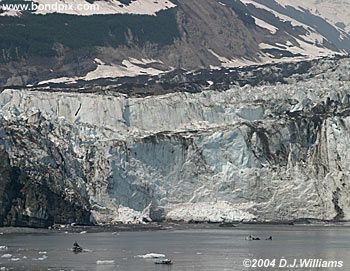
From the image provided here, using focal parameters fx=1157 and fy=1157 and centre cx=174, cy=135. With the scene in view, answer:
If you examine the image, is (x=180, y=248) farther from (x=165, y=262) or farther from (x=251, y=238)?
(x=165, y=262)

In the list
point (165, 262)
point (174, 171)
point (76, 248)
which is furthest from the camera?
point (174, 171)

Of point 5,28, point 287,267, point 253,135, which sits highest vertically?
point 5,28

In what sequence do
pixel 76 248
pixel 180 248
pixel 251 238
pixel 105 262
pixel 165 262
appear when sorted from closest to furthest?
1. pixel 165 262
2. pixel 105 262
3. pixel 76 248
4. pixel 180 248
5. pixel 251 238

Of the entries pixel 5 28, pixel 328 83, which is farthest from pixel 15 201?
pixel 5 28

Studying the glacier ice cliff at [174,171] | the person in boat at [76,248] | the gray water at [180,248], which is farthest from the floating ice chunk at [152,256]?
the glacier ice cliff at [174,171]

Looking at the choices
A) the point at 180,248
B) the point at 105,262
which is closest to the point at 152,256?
the point at 105,262

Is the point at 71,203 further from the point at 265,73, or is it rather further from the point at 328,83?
the point at 265,73

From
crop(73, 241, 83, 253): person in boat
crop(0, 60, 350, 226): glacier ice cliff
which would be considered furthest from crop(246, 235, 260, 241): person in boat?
crop(73, 241, 83, 253): person in boat
